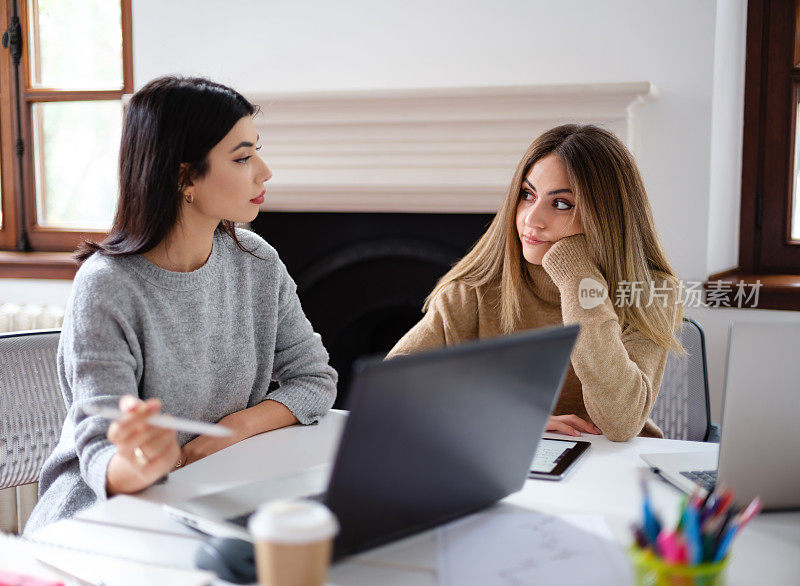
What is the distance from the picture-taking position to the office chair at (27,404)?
1.45 meters

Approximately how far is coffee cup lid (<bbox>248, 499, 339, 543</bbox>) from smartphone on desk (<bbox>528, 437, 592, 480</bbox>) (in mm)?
511

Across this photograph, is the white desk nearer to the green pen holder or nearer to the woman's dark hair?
the green pen holder

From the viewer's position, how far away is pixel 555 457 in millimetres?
1145

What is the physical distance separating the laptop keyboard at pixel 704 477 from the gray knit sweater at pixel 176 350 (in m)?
0.63

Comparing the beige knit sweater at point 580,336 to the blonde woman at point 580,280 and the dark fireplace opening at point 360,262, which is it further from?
the dark fireplace opening at point 360,262

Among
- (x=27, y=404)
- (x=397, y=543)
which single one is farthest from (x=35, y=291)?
(x=397, y=543)

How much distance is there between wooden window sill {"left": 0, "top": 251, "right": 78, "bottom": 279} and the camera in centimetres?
271

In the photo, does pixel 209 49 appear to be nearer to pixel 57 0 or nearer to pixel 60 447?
pixel 57 0

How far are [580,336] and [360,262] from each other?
127cm

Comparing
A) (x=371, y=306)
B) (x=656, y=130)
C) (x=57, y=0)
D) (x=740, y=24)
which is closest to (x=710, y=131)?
(x=656, y=130)

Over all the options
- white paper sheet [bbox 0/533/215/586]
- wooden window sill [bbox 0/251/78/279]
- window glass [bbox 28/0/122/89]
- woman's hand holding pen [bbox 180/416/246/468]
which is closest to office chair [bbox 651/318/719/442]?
woman's hand holding pen [bbox 180/416/246/468]

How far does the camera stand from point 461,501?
0.89 m

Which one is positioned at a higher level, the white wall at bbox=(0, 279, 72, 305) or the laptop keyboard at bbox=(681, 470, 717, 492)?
the laptop keyboard at bbox=(681, 470, 717, 492)

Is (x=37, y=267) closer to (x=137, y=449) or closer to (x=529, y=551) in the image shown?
(x=137, y=449)
